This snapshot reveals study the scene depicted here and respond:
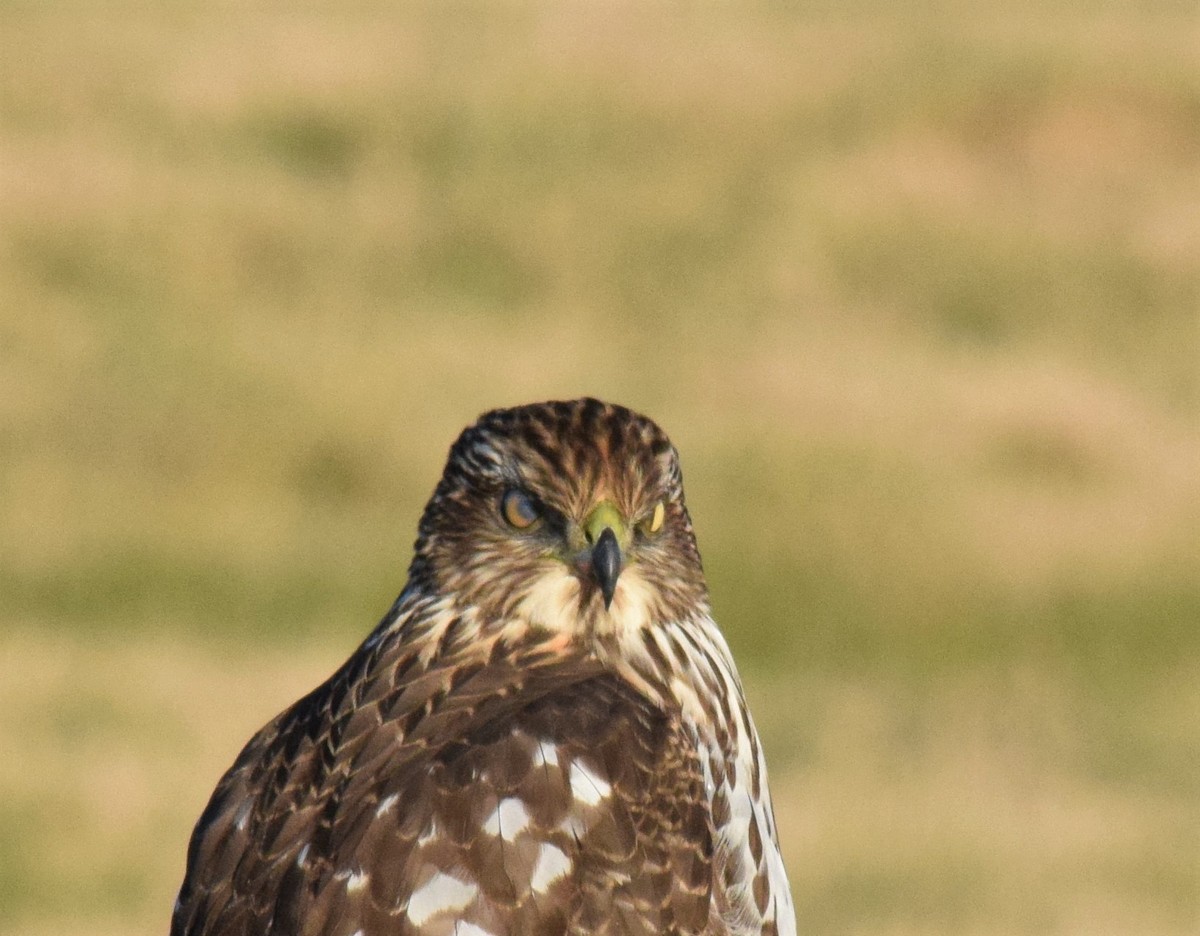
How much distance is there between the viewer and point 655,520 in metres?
6.15

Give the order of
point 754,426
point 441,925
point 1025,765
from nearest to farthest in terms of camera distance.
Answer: point 441,925 → point 1025,765 → point 754,426

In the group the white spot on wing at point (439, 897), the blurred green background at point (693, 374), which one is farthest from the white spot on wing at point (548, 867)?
the blurred green background at point (693, 374)

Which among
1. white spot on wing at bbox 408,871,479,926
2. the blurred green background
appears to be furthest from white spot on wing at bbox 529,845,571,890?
the blurred green background

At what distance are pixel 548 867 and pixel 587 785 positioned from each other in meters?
0.22

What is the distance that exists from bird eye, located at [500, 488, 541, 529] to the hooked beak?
0.42ft

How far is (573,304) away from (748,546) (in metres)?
7.50

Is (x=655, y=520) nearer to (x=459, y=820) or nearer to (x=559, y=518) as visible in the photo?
(x=559, y=518)

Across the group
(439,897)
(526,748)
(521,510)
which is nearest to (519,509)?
(521,510)

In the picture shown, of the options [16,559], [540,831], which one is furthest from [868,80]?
[540,831]

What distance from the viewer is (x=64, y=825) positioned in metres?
12.0

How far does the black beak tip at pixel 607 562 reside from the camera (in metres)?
5.85

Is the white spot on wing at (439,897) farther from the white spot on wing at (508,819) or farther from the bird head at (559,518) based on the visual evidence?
the bird head at (559,518)

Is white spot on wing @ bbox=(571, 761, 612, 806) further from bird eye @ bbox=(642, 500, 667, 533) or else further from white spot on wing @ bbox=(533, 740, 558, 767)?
bird eye @ bbox=(642, 500, 667, 533)

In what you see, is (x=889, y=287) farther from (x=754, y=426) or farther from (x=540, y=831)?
(x=540, y=831)
